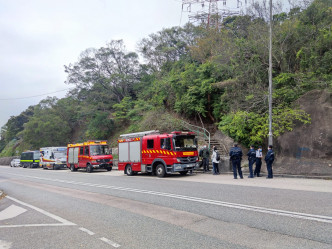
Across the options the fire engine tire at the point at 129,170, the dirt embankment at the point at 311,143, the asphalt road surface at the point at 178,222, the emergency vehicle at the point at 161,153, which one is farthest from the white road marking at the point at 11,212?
the dirt embankment at the point at 311,143

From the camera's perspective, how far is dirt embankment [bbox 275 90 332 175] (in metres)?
14.9

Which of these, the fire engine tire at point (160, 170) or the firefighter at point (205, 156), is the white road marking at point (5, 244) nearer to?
the fire engine tire at point (160, 170)

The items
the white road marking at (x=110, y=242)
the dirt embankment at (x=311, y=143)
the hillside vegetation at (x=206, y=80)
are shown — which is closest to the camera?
the white road marking at (x=110, y=242)

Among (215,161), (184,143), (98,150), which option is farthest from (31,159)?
(215,161)

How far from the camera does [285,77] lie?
19.1m

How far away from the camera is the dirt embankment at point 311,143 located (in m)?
14.9

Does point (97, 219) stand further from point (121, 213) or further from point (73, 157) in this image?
point (73, 157)

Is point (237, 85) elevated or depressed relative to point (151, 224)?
elevated

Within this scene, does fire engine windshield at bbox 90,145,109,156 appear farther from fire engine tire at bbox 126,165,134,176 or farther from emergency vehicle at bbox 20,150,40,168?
emergency vehicle at bbox 20,150,40,168

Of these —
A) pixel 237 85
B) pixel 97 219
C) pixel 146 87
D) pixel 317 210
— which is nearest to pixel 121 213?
pixel 97 219

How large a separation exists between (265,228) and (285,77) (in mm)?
15919

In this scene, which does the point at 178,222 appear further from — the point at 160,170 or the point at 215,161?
the point at 215,161

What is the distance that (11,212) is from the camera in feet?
28.2

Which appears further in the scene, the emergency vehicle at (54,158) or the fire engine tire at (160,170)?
the emergency vehicle at (54,158)
